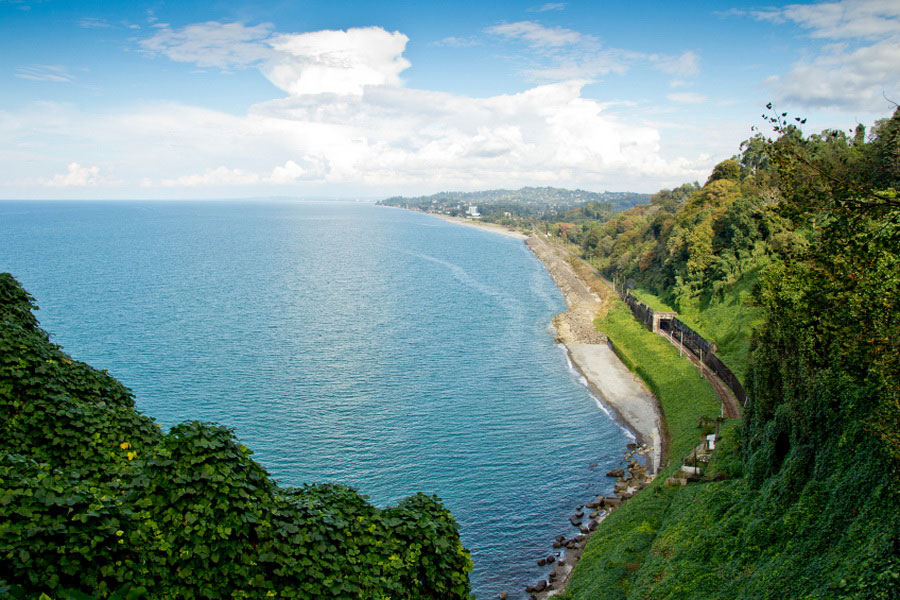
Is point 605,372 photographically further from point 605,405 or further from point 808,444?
point 808,444

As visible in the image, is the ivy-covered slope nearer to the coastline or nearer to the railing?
the coastline

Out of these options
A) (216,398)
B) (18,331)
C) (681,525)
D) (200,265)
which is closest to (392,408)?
(216,398)

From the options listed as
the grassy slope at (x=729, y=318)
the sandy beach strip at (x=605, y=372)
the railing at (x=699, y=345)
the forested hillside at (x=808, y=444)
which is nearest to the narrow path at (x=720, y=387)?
the railing at (x=699, y=345)

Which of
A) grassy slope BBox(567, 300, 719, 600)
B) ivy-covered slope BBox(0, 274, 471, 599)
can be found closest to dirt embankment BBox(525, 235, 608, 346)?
grassy slope BBox(567, 300, 719, 600)

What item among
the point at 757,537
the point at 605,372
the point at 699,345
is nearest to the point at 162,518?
the point at 757,537

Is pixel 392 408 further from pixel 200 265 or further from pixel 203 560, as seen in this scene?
pixel 200 265
